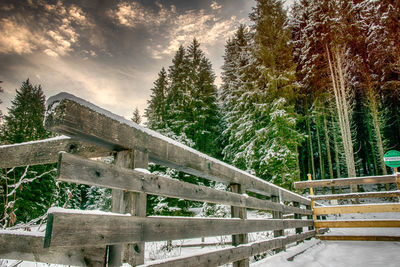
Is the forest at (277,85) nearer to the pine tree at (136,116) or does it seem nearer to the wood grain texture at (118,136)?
the wood grain texture at (118,136)

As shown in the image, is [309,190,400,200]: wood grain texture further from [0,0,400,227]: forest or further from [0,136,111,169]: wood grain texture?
[0,136,111,169]: wood grain texture

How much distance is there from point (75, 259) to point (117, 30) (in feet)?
30.0

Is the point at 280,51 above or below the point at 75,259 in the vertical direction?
above

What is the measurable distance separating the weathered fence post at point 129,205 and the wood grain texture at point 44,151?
18 centimetres

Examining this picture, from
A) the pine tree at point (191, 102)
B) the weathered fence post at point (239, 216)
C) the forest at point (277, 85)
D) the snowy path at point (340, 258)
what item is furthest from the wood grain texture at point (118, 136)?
the pine tree at point (191, 102)

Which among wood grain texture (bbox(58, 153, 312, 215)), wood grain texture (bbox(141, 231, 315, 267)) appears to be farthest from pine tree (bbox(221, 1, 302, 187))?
wood grain texture (bbox(58, 153, 312, 215))

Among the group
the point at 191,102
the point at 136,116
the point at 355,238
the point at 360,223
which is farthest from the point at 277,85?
the point at 136,116

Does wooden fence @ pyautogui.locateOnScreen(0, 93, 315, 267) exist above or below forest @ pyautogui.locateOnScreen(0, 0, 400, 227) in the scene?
below

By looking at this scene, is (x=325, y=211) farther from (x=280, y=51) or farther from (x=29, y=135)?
(x=29, y=135)

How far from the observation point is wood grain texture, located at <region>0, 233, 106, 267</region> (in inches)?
52.2

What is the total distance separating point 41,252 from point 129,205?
588 millimetres

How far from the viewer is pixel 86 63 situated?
736cm

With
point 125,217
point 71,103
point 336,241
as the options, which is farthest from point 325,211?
point 71,103

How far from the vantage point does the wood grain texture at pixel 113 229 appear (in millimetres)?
1138
